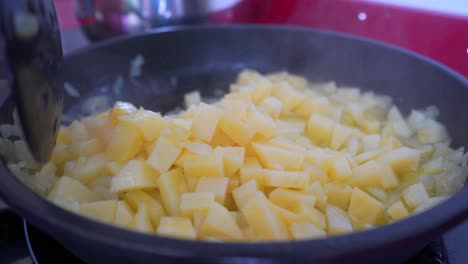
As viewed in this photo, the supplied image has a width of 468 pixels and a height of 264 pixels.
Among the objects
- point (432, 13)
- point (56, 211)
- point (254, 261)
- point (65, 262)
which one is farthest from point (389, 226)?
point (432, 13)

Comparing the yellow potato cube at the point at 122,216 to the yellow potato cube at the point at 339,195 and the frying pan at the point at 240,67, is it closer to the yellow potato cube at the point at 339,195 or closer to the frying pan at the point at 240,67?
the frying pan at the point at 240,67

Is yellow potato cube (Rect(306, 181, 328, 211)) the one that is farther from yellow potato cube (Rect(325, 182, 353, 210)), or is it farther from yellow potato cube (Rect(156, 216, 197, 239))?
yellow potato cube (Rect(156, 216, 197, 239))

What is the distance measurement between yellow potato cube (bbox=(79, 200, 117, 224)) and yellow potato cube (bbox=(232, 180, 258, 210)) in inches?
11.3

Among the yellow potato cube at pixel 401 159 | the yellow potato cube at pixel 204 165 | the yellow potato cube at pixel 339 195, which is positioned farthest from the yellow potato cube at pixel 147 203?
the yellow potato cube at pixel 401 159

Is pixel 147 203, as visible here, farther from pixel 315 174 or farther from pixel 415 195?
pixel 415 195

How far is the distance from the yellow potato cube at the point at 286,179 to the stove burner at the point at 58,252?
0.32 meters

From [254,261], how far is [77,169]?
2.22 feet

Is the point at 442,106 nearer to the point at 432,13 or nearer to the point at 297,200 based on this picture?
the point at 432,13

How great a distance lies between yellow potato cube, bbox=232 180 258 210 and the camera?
1003 millimetres

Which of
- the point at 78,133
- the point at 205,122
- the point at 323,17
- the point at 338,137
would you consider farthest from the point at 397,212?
the point at 323,17

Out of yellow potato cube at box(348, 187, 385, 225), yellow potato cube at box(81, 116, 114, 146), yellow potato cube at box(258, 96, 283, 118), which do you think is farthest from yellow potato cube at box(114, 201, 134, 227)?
yellow potato cube at box(258, 96, 283, 118)

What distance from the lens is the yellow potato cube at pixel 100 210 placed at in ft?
3.03

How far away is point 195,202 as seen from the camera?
949 mm

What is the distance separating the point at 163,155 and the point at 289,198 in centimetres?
33
